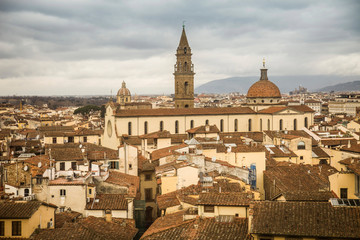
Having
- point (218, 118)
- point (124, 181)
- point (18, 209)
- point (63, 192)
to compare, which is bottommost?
point (124, 181)

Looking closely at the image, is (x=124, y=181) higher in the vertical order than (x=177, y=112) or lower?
lower

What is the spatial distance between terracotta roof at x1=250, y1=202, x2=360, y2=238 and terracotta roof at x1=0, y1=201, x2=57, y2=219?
8.98 m

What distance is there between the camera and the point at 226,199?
18375 mm

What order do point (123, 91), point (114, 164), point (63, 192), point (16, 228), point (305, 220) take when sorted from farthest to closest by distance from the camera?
point (123, 91)
point (114, 164)
point (63, 192)
point (16, 228)
point (305, 220)

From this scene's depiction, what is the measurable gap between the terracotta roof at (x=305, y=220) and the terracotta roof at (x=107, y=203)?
29.1 feet

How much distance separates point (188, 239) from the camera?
54.3 ft

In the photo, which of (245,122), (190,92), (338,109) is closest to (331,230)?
(245,122)

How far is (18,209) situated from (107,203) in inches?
212

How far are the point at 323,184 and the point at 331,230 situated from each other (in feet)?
45.6

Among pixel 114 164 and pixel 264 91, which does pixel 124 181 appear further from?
pixel 264 91

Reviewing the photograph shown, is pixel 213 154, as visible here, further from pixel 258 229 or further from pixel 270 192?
pixel 258 229

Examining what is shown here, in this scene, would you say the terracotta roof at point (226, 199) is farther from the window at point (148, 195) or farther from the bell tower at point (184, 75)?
the bell tower at point (184, 75)

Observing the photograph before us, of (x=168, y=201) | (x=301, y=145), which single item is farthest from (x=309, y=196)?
(x=301, y=145)

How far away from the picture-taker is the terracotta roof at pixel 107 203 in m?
23.0
